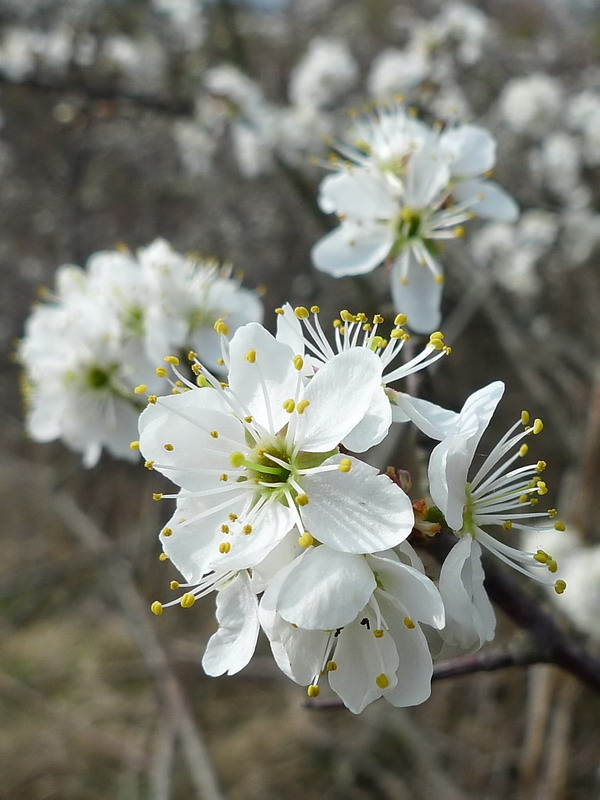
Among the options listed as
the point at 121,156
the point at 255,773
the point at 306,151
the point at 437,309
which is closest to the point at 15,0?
the point at 121,156

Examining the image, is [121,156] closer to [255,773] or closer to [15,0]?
[15,0]

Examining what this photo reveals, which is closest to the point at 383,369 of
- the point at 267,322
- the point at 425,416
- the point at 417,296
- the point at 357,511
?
the point at 425,416

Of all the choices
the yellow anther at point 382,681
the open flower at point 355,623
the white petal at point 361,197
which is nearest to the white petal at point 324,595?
the open flower at point 355,623

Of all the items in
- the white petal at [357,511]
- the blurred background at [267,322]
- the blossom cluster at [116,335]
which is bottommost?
the blurred background at [267,322]

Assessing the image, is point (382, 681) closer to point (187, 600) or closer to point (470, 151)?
point (187, 600)

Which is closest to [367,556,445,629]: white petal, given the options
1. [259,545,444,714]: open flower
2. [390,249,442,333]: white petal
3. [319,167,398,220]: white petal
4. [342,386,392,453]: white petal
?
[259,545,444,714]: open flower

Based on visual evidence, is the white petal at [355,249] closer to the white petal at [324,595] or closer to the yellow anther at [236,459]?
the yellow anther at [236,459]
